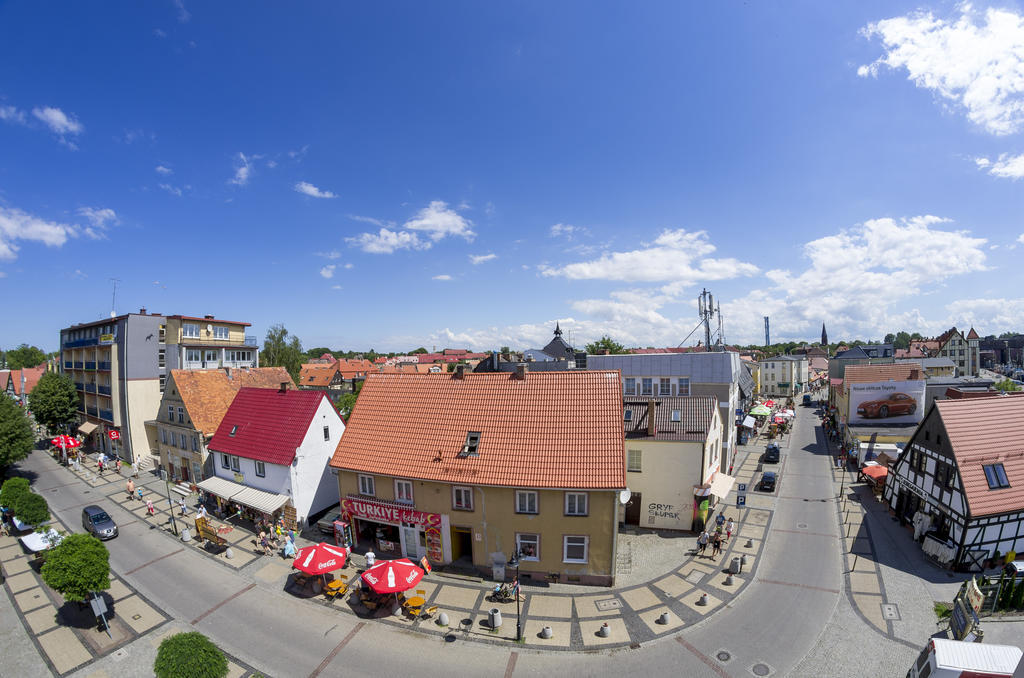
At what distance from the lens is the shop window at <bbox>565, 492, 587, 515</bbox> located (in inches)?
796

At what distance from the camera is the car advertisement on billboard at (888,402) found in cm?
4344

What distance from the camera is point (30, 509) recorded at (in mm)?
26141

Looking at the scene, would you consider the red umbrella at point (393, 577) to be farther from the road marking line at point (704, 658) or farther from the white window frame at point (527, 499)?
the road marking line at point (704, 658)

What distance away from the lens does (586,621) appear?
18125 millimetres

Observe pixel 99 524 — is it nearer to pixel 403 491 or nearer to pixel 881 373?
pixel 403 491

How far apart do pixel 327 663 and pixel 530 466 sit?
36.4 ft

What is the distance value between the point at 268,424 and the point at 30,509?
14217 millimetres

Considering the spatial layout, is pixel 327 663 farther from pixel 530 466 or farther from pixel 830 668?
pixel 830 668

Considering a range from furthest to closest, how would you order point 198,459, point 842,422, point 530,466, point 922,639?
point 842,422 → point 198,459 → point 530,466 → point 922,639

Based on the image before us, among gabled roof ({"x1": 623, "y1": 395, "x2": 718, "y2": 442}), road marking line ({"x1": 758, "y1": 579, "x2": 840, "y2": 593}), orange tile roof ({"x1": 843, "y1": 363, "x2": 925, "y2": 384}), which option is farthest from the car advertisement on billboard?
road marking line ({"x1": 758, "y1": 579, "x2": 840, "y2": 593})

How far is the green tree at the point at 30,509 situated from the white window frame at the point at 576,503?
A: 32952mm

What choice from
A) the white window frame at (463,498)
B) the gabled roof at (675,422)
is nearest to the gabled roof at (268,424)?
the white window frame at (463,498)

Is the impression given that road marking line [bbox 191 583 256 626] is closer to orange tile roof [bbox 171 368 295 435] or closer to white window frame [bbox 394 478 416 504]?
white window frame [bbox 394 478 416 504]

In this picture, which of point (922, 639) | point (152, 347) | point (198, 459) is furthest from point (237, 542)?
point (922, 639)
